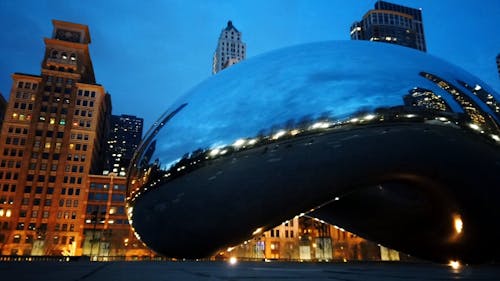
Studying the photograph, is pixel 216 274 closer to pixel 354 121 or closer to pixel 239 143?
pixel 239 143

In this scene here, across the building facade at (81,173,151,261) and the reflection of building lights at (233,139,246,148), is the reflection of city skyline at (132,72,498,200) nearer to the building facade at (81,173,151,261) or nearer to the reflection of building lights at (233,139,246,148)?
the reflection of building lights at (233,139,246,148)

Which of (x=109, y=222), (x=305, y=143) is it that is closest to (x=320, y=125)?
(x=305, y=143)

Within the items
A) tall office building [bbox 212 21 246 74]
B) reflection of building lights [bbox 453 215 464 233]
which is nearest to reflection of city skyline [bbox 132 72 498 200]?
reflection of building lights [bbox 453 215 464 233]

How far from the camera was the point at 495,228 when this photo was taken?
4957 mm

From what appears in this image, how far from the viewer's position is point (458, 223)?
5.11 metres

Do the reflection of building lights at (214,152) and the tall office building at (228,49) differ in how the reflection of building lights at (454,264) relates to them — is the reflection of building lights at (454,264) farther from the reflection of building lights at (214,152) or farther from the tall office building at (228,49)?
the tall office building at (228,49)

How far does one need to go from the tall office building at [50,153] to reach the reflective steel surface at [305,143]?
71597 millimetres

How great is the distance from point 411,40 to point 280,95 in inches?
5888

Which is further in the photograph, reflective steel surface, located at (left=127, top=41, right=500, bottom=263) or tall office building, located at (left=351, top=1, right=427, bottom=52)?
tall office building, located at (left=351, top=1, right=427, bottom=52)

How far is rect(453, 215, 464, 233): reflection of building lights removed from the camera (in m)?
5.00

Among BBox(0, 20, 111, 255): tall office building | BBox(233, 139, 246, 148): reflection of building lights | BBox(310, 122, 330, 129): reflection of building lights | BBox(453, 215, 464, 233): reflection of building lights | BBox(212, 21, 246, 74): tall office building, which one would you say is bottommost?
BBox(453, 215, 464, 233): reflection of building lights

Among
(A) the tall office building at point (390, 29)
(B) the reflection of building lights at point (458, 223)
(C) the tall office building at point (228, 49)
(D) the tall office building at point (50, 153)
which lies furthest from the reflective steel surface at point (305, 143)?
(C) the tall office building at point (228, 49)

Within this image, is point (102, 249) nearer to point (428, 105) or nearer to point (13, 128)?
Result: point (13, 128)

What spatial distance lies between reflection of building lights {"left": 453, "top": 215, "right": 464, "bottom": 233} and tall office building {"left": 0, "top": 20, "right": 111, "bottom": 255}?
2853 inches
